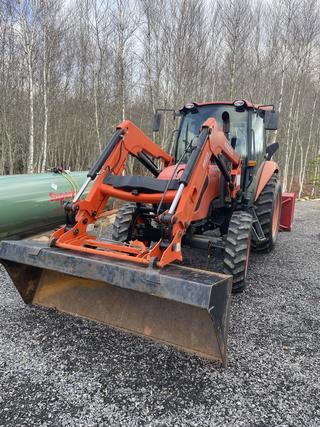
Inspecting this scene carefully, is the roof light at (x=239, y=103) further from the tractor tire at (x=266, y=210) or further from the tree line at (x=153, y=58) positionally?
the tree line at (x=153, y=58)

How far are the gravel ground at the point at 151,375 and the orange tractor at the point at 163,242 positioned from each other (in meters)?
0.18

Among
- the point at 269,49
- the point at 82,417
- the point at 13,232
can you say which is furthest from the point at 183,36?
the point at 82,417

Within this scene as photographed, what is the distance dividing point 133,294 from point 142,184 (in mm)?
1086

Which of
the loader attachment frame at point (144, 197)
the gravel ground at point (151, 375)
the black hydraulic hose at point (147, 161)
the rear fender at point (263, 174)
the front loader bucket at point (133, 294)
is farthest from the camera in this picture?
the rear fender at point (263, 174)

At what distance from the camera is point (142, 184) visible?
3469 mm

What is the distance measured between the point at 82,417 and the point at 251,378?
4.06ft

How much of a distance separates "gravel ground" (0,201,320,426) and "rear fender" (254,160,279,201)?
5.74 ft

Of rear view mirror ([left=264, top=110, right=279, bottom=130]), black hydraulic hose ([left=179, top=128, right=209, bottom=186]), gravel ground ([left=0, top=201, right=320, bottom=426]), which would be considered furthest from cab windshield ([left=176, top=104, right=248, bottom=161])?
gravel ground ([left=0, top=201, right=320, bottom=426])

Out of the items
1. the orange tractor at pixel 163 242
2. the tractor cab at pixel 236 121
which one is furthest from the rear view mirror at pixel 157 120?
the tractor cab at pixel 236 121

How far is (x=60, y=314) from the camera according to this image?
3.41 m

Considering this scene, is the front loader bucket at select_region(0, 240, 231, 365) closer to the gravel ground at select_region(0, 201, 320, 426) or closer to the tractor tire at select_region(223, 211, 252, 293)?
the gravel ground at select_region(0, 201, 320, 426)

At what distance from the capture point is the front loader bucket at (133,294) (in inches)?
95.1

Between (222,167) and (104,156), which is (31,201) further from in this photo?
(222,167)

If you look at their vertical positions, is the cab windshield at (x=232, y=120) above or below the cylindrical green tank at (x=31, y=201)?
above
